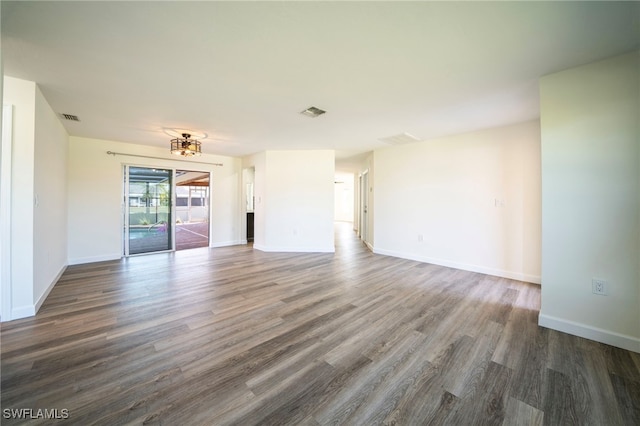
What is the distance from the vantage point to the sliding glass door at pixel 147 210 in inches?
206

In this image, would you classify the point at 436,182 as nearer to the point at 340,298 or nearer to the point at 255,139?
the point at 340,298

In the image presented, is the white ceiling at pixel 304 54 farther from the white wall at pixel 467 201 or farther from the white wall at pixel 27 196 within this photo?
the white wall at pixel 467 201

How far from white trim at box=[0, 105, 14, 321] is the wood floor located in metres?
0.28

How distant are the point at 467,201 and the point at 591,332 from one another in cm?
242

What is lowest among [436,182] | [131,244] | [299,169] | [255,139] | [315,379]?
[315,379]

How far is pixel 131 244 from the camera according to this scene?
18.5 feet

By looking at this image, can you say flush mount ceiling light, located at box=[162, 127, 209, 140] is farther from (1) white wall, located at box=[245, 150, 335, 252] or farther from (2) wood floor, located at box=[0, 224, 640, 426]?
(2) wood floor, located at box=[0, 224, 640, 426]

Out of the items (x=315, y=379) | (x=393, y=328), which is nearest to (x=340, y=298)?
(x=393, y=328)

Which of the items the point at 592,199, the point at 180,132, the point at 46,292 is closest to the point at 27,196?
the point at 46,292

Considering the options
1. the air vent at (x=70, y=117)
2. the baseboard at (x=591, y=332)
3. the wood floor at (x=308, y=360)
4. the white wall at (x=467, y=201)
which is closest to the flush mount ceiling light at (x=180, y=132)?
the air vent at (x=70, y=117)

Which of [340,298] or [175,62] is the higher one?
[175,62]

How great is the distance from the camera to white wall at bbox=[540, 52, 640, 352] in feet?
6.46

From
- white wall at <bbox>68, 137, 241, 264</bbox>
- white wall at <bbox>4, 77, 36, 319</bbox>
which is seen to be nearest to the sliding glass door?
white wall at <bbox>68, 137, 241, 264</bbox>

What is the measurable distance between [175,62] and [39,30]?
2.75 ft
